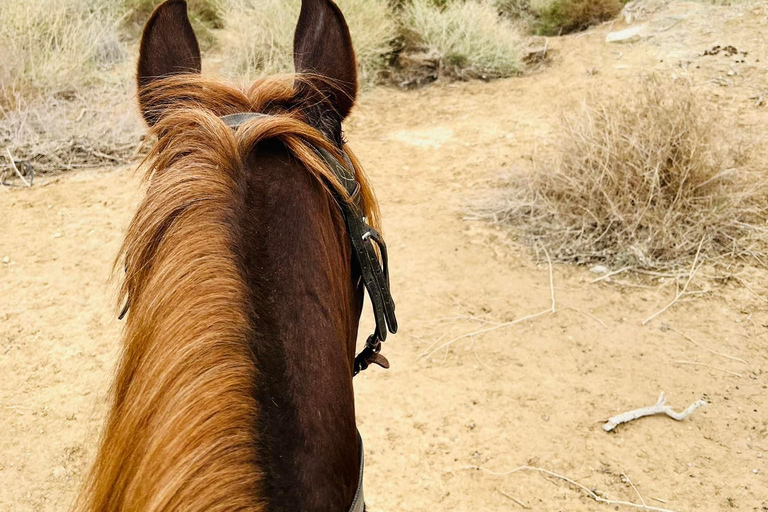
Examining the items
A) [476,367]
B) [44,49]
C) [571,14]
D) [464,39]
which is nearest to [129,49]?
[44,49]

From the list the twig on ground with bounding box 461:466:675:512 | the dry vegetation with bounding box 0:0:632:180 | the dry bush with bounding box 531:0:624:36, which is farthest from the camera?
the dry bush with bounding box 531:0:624:36

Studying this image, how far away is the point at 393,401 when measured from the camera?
117 inches

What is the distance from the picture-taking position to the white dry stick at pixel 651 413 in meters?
2.72

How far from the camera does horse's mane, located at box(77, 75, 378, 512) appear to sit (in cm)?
76

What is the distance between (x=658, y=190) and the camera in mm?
3781

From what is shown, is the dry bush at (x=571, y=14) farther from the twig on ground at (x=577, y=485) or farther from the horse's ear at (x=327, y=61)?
the horse's ear at (x=327, y=61)

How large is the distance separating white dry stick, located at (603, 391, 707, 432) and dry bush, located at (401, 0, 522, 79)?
208 inches

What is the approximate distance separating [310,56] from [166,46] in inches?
12.3

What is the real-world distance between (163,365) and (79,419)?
7.93 feet

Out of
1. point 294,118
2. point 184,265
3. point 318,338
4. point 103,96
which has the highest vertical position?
point 294,118

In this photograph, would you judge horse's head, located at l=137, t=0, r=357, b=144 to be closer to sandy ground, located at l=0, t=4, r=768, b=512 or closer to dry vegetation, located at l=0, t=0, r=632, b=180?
sandy ground, located at l=0, t=4, r=768, b=512

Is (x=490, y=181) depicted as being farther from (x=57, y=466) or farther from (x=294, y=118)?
(x=294, y=118)

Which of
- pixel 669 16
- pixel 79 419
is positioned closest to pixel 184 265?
pixel 79 419

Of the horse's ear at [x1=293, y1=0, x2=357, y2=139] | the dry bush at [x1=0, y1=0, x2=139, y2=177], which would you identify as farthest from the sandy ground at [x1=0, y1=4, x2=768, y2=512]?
the horse's ear at [x1=293, y1=0, x2=357, y2=139]
